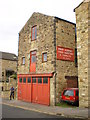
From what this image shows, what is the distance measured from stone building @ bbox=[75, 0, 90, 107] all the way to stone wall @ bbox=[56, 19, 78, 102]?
2.46m

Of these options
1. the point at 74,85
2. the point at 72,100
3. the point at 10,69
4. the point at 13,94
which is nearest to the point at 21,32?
the point at 13,94

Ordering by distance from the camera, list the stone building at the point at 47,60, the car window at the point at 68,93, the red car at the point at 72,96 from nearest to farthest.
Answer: the red car at the point at 72,96 < the car window at the point at 68,93 < the stone building at the point at 47,60

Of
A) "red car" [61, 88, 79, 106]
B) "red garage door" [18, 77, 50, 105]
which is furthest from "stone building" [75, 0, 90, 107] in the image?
"red garage door" [18, 77, 50, 105]

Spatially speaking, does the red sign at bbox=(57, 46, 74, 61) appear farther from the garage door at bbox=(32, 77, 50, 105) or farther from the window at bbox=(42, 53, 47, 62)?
the garage door at bbox=(32, 77, 50, 105)

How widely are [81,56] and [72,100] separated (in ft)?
12.7

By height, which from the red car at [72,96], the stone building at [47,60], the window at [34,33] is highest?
the window at [34,33]

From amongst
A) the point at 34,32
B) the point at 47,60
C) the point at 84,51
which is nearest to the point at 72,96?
the point at 84,51

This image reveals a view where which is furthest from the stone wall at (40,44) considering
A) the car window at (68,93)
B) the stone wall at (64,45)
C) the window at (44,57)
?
the car window at (68,93)

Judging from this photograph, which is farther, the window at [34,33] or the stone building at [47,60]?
the window at [34,33]

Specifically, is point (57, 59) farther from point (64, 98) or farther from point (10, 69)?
point (10, 69)

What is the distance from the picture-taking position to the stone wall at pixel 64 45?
14850 mm

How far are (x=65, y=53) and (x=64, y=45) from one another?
0.84 m

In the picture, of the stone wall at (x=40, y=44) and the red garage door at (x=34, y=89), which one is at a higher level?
the stone wall at (x=40, y=44)

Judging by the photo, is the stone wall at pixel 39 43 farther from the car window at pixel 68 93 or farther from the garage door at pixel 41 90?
the car window at pixel 68 93
